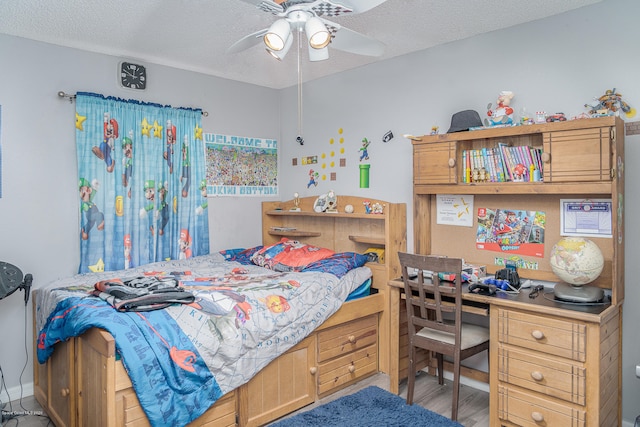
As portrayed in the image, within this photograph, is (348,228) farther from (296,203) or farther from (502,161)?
(502,161)

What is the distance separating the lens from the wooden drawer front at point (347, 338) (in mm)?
2953

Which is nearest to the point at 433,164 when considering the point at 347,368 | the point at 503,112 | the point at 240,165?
the point at 503,112

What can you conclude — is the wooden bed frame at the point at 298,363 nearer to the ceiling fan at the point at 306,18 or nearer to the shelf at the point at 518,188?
the shelf at the point at 518,188

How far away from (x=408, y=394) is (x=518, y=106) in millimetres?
1976

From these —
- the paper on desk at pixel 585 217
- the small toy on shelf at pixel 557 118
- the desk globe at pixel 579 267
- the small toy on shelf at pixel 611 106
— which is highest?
the small toy on shelf at pixel 611 106

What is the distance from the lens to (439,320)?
101 inches

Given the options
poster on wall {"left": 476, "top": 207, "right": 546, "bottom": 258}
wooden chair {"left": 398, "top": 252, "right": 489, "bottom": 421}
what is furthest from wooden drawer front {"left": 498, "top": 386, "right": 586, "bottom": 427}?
poster on wall {"left": 476, "top": 207, "right": 546, "bottom": 258}

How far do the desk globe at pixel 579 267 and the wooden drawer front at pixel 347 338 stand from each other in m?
1.34

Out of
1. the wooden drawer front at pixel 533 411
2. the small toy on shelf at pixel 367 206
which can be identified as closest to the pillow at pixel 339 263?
the small toy on shelf at pixel 367 206

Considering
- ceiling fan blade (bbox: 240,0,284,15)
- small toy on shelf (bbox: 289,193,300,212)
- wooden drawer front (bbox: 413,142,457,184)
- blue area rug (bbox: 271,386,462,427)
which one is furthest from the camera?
small toy on shelf (bbox: 289,193,300,212)

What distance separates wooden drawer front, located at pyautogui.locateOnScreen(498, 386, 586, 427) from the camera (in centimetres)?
218

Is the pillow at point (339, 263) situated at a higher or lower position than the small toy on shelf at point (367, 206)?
lower

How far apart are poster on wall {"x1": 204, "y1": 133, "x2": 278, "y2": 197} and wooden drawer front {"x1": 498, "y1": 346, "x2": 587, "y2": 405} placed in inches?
105

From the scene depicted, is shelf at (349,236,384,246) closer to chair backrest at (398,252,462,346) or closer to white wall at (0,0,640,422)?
white wall at (0,0,640,422)
